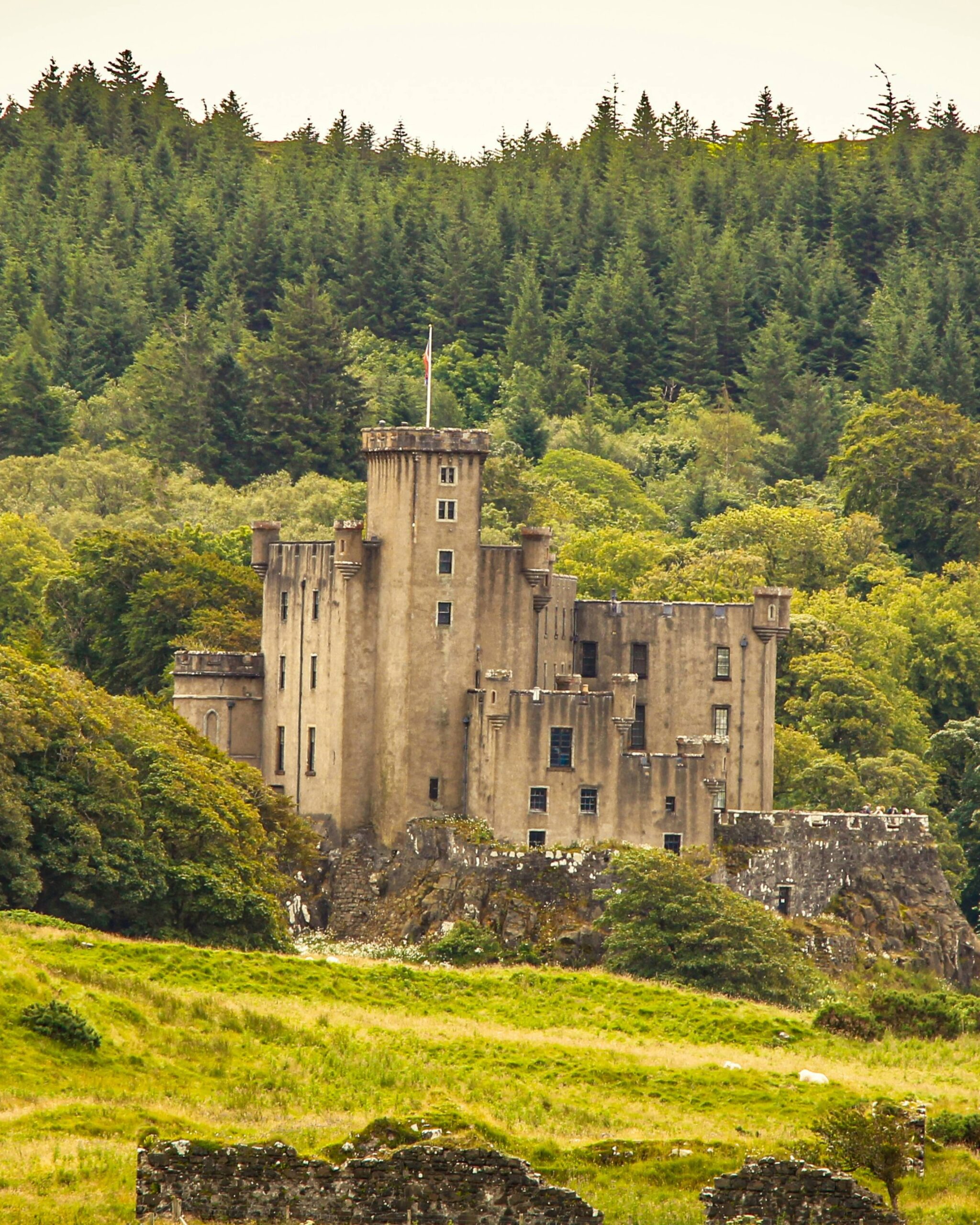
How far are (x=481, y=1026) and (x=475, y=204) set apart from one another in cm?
14011

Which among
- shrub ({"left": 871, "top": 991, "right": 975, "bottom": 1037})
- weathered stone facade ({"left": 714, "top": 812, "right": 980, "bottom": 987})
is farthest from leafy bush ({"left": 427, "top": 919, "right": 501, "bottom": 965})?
shrub ({"left": 871, "top": 991, "right": 975, "bottom": 1037})

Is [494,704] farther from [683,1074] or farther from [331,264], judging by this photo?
[331,264]

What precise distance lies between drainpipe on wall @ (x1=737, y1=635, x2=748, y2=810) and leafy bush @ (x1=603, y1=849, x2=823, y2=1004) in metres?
9.10

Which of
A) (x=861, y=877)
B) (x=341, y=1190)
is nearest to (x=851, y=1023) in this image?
(x=861, y=877)

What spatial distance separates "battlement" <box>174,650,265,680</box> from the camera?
86.6 meters

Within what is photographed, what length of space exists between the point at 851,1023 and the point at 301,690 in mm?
27315

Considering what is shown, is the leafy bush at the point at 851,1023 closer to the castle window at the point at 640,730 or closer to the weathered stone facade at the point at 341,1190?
the castle window at the point at 640,730

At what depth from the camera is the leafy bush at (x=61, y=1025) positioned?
51.2 metres

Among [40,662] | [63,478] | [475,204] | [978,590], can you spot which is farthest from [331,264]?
[40,662]

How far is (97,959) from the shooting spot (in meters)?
59.1

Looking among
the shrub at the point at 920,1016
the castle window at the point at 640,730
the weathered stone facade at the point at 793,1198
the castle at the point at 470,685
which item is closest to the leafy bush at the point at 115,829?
the castle at the point at 470,685

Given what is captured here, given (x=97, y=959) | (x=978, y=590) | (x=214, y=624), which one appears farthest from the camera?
(x=978, y=590)

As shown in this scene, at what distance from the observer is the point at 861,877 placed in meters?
81.7

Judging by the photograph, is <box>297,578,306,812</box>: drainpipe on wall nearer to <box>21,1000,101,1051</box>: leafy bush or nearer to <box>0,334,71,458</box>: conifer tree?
<box>21,1000,101,1051</box>: leafy bush
